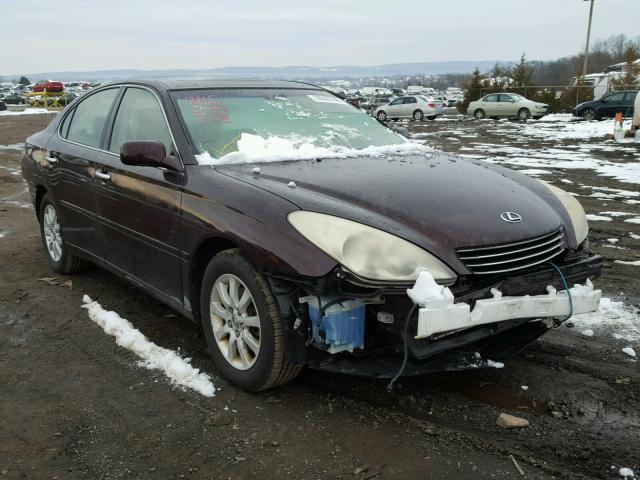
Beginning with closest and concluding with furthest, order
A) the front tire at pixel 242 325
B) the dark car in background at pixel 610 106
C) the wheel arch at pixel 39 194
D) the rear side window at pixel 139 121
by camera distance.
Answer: the front tire at pixel 242 325 < the rear side window at pixel 139 121 < the wheel arch at pixel 39 194 < the dark car in background at pixel 610 106

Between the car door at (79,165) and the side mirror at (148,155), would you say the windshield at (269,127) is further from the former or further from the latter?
the car door at (79,165)

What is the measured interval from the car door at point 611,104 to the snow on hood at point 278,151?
26447 mm

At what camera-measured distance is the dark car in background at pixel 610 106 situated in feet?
85.7

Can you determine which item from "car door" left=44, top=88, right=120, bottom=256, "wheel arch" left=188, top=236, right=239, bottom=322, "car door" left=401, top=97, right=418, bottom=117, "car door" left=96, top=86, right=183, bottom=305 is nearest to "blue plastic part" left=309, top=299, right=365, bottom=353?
"wheel arch" left=188, top=236, right=239, bottom=322

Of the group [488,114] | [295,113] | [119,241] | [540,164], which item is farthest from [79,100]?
[488,114]

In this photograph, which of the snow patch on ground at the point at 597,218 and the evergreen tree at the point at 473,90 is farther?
the evergreen tree at the point at 473,90

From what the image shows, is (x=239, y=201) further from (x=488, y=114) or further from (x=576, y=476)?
(x=488, y=114)

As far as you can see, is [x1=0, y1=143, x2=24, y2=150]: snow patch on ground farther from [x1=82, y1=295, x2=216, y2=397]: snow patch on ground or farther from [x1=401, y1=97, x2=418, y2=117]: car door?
[x1=401, y1=97, x2=418, y2=117]: car door

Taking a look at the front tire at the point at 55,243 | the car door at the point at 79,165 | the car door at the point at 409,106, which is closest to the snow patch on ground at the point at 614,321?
the car door at the point at 79,165

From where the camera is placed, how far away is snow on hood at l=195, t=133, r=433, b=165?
3.51 m

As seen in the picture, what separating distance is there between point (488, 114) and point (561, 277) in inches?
1233

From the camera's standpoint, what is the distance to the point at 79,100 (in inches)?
201

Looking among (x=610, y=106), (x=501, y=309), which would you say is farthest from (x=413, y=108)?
(x=501, y=309)

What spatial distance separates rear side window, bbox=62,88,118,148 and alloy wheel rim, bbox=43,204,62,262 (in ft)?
2.51
